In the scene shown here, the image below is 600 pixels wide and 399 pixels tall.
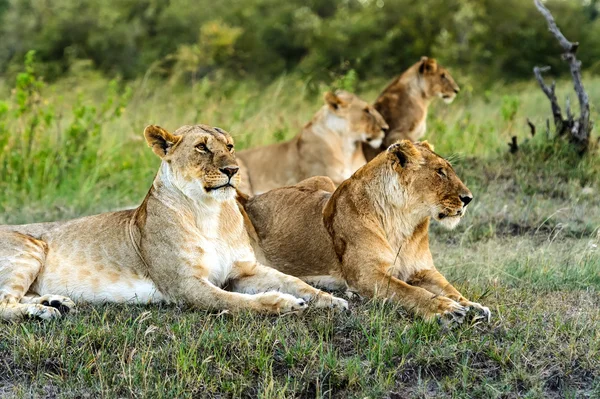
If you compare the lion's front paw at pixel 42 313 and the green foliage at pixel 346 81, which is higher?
the lion's front paw at pixel 42 313

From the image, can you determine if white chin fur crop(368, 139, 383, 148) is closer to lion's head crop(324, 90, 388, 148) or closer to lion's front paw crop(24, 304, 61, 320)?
lion's head crop(324, 90, 388, 148)

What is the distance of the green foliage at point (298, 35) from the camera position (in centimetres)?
1908

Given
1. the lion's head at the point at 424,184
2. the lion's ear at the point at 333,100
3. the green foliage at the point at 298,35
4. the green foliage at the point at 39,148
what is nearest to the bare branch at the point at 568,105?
the lion's ear at the point at 333,100

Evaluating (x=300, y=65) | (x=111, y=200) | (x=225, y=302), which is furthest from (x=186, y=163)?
(x=300, y=65)

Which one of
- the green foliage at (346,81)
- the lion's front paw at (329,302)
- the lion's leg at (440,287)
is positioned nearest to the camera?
the lion's leg at (440,287)

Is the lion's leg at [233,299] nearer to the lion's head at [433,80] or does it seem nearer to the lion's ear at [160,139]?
the lion's ear at [160,139]

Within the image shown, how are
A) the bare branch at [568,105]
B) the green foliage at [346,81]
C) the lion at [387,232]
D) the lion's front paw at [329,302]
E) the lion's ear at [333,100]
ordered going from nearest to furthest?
the lion's front paw at [329,302] < the lion at [387,232] < the bare branch at [568,105] < the lion's ear at [333,100] < the green foliage at [346,81]

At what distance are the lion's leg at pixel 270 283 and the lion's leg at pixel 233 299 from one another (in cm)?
14

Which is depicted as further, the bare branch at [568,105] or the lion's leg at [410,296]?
the bare branch at [568,105]

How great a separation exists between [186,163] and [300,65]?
1517 cm

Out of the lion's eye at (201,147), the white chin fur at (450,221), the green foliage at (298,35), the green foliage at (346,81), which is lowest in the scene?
the green foliage at (298,35)

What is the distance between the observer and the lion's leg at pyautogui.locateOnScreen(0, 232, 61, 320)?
13.1 ft

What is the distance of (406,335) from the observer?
368 centimetres

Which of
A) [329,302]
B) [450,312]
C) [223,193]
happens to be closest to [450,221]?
[450,312]
